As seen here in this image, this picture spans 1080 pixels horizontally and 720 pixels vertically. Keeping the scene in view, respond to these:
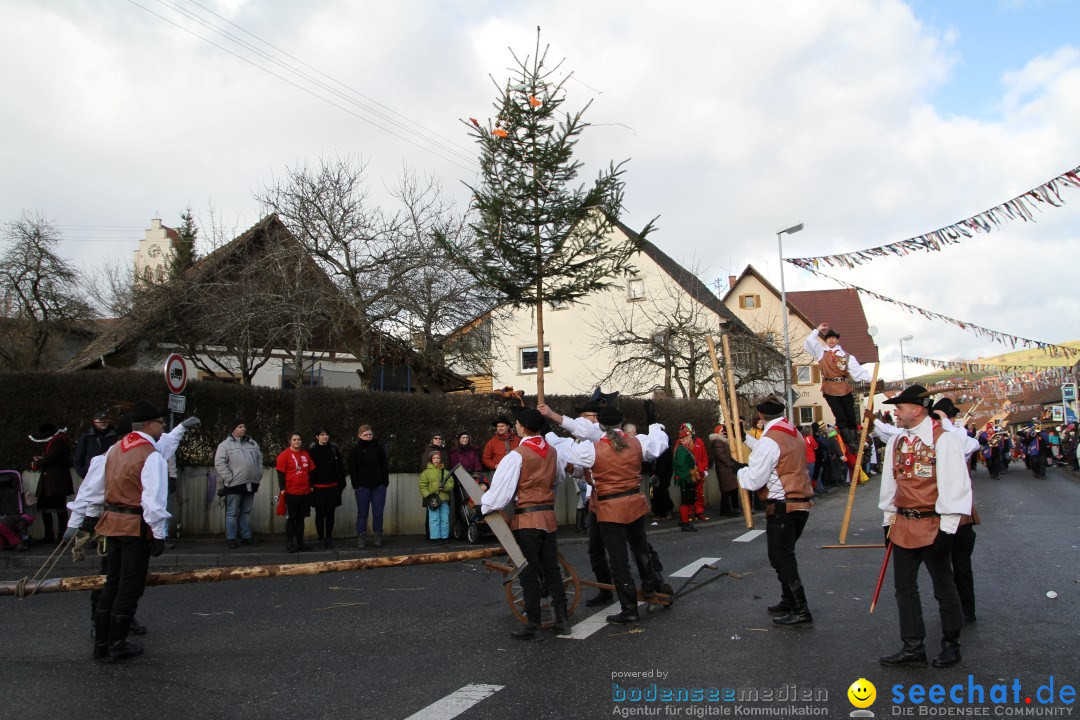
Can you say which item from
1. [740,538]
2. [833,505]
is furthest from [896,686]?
[833,505]

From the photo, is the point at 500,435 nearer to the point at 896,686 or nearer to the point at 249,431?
the point at 249,431

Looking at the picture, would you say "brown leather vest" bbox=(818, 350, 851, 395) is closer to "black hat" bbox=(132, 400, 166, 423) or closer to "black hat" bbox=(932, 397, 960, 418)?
"black hat" bbox=(932, 397, 960, 418)

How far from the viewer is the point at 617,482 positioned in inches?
275

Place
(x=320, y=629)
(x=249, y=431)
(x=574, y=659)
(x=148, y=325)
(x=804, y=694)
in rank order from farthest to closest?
1. (x=148, y=325)
2. (x=249, y=431)
3. (x=320, y=629)
4. (x=574, y=659)
5. (x=804, y=694)

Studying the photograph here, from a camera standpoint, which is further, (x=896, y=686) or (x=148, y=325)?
(x=148, y=325)

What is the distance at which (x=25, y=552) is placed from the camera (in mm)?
10992

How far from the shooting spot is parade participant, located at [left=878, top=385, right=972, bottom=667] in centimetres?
534

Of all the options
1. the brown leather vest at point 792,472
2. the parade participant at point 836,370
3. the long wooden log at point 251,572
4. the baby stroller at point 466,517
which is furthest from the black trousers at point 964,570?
the baby stroller at point 466,517

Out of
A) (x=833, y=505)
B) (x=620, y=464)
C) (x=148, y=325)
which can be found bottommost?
(x=833, y=505)

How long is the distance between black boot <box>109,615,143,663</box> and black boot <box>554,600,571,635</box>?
3.22 meters

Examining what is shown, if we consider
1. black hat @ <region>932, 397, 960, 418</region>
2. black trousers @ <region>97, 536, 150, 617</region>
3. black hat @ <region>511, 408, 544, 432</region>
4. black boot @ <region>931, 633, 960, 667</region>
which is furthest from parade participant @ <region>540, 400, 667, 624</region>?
black trousers @ <region>97, 536, 150, 617</region>

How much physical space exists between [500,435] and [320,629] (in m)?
6.16

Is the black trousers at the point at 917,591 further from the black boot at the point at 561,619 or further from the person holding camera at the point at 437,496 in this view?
the person holding camera at the point at 437,496

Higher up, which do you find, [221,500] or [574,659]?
[221,500]
